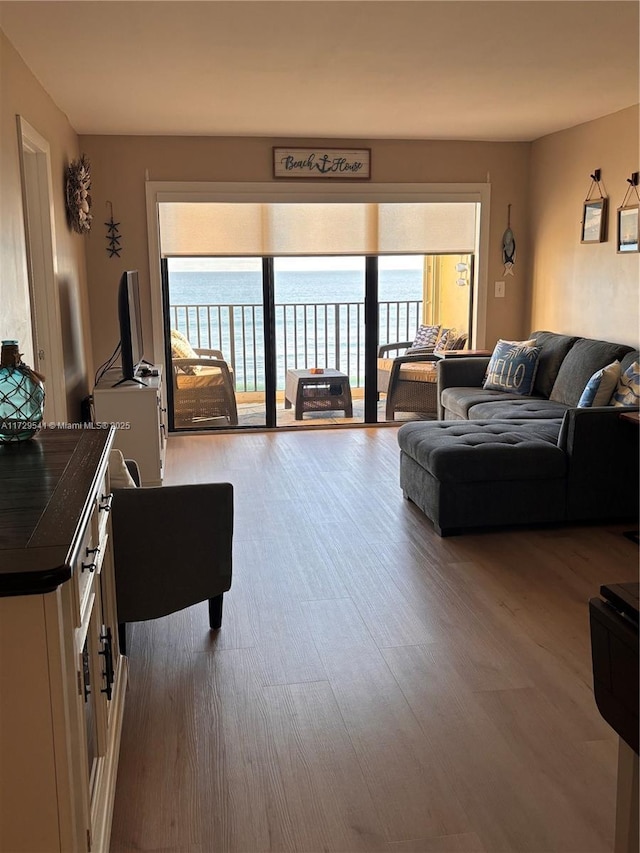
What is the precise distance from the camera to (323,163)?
642 centimetres

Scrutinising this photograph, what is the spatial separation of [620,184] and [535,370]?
1.41 meters

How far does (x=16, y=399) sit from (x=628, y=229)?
14.7 feet

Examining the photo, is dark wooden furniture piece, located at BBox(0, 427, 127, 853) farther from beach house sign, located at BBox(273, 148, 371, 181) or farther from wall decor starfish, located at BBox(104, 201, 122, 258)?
beach house sign, located at BBox(273, 148, 371, 181)

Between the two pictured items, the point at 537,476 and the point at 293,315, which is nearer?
the point at 537,476

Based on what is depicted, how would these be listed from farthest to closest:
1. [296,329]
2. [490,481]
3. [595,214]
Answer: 1. [296,329]
2. [595,214]
3. [490,481]

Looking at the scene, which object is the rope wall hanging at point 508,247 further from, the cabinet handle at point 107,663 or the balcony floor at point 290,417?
the cabinet handle at point 107,663

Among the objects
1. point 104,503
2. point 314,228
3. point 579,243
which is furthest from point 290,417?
point 104,503

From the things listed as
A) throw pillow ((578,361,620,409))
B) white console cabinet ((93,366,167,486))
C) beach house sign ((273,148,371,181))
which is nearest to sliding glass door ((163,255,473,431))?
beach house sign ((273,148,371,181))

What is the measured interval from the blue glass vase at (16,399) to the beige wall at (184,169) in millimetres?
4194

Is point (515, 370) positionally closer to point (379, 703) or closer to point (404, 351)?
point (404, 351)

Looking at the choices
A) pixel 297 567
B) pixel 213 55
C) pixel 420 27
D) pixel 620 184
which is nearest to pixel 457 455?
Result: pixel 297 567

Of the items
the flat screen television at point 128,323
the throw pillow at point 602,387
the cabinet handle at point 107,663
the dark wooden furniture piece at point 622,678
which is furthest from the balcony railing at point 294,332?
the dark wooden furniture piece at point 622,678

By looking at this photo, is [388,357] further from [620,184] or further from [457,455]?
[457,455]

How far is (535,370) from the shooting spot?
5.87 meters
